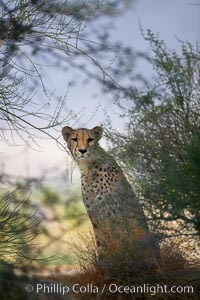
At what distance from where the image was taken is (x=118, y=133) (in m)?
8.11

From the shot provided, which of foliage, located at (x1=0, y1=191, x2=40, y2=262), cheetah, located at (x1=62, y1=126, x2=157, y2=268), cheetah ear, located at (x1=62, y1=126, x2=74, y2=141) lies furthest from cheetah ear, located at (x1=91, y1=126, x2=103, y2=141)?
foliage, located at (x1=0, y1=191, x2=40, y2=262)

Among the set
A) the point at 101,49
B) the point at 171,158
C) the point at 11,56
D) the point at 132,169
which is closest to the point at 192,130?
the point at 171,158

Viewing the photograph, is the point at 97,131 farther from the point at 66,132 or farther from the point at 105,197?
the point at 105,197

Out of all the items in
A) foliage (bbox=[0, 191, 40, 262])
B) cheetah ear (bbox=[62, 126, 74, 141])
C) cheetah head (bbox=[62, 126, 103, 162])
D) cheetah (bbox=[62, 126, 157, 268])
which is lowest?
foliage (bbox=[0, 191, 40, 262])

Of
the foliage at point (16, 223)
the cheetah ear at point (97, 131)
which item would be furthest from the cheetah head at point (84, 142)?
the foliage at point (16, 223)

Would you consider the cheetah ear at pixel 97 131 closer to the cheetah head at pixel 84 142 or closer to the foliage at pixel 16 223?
the cheetah head at pixel 84 142

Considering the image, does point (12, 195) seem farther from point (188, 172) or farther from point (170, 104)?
point (170, 104)

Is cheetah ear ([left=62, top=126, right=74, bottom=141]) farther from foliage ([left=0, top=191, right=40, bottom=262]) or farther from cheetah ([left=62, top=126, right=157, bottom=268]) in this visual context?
foliage ([left=0, top=191, right=40, bottom=262])

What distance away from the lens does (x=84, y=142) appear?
27.9ft

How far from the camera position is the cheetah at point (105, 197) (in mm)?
7898

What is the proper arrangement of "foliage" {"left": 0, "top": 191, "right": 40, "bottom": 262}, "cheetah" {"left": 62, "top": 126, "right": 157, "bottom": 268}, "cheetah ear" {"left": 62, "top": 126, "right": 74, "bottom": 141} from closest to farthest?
"foliage" {"left": 0, "top": 191, "right": 40, "bottom": 262}
"cheetah" {"left": 62, "top": 126, "right": 157, "bottom": 268}
"cheetah ear" {"left": 62, "top": 126, "right": 74, "bottom": 141}

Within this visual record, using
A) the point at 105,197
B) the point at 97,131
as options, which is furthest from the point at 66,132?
the point at 105,197

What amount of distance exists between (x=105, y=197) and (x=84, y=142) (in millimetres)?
751

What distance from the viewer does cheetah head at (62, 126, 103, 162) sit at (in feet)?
27.9
